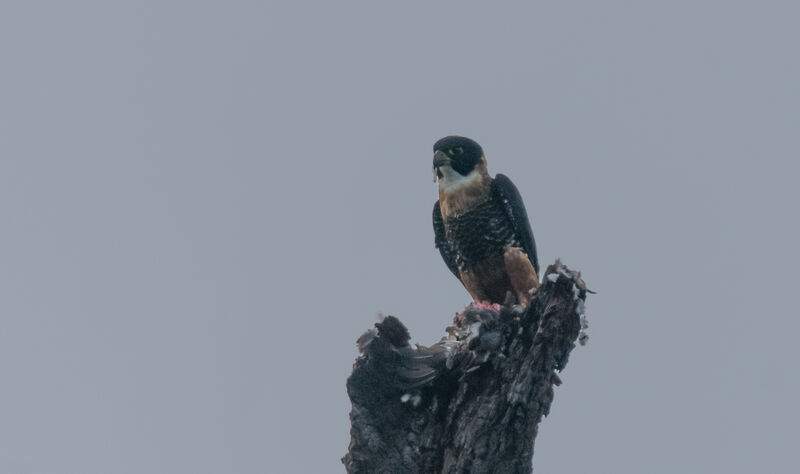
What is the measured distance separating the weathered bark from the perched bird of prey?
113 inches

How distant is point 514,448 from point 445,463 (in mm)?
551

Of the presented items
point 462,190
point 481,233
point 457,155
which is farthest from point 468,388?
point 457,155

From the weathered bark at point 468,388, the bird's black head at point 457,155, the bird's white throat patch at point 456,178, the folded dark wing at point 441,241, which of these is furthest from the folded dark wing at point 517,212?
the weathered bark at point 468,388

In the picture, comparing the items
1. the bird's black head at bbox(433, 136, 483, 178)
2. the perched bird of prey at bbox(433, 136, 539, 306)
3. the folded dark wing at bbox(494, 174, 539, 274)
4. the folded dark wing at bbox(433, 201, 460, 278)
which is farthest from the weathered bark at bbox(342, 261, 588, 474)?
the folded dark wing at bbox(433, 201, 460, 278)

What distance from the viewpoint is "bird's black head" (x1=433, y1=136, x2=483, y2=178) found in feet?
34.6

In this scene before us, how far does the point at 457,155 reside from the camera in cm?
1058

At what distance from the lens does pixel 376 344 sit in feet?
23.9

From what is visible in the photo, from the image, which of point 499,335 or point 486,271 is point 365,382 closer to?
point 499,335

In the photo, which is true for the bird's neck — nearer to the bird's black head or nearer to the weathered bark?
the bird's black head

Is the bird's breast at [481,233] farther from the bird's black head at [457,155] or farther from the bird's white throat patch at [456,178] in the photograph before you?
the bird's black head at [457,155]

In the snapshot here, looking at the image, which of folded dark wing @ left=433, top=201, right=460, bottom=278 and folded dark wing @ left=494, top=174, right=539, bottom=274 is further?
folded dark wing @ left=433, top=201, right=460, bottom=278

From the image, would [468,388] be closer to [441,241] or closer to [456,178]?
[456,178]

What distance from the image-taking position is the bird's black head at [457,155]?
34.6 ft

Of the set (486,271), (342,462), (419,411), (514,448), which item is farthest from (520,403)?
(486,271)
